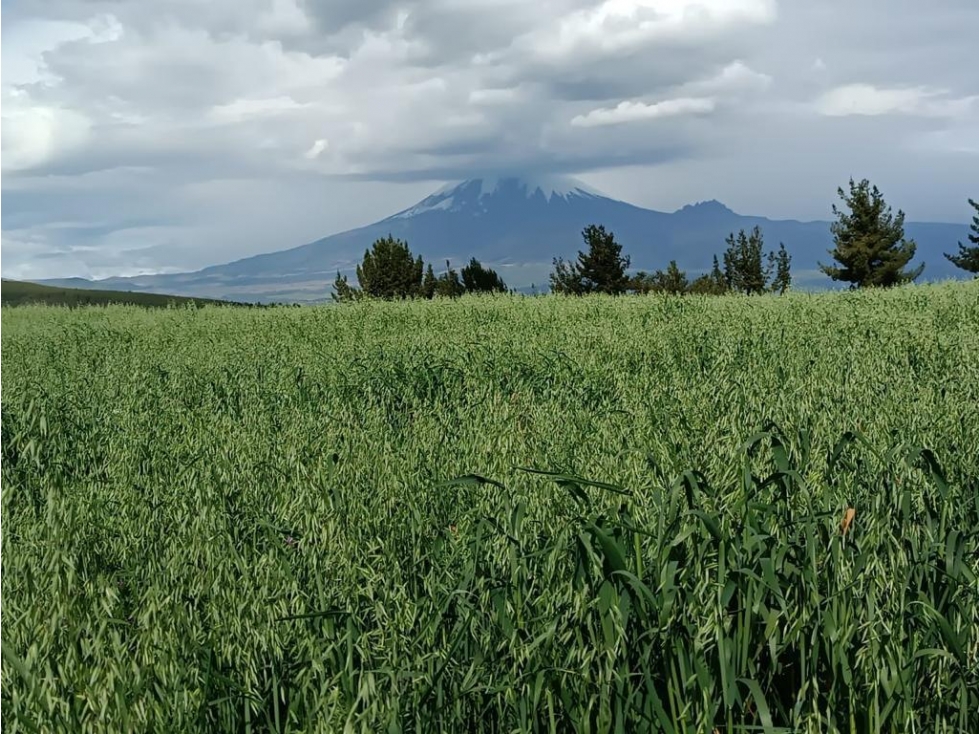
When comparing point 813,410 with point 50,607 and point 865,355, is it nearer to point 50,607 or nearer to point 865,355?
point 865,355

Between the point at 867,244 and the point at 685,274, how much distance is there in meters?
21.0

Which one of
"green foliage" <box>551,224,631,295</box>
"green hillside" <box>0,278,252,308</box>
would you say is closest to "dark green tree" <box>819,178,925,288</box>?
"green foliage" <box>551,224,631,295</box>

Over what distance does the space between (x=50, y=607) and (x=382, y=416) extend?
2.75 meters

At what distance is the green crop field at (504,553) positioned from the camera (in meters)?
2.13

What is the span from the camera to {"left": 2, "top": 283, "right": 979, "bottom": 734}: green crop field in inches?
83.8

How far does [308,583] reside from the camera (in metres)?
2.71

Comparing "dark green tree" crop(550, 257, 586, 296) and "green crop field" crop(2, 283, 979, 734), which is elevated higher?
"dark green tree" crop(550, 257, 586, 296)

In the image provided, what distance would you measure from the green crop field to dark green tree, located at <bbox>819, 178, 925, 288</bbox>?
5871 cm

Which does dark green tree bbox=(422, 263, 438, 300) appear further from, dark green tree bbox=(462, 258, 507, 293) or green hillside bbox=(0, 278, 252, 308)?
green hillside bbox=(0, 278, 252, 308)

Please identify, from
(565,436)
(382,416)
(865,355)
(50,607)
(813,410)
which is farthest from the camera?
(865,355)

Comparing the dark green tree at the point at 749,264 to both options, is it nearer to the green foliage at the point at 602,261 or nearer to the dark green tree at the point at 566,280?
the dark green tree at the point at 566,280

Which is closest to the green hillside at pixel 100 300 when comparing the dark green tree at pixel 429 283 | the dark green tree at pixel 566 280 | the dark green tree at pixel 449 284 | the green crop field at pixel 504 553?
the green crop field at pixel 504 553

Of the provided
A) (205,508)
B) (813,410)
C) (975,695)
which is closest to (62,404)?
(205,508)

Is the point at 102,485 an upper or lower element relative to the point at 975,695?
upper
